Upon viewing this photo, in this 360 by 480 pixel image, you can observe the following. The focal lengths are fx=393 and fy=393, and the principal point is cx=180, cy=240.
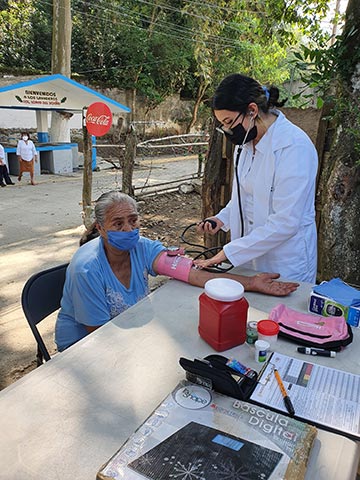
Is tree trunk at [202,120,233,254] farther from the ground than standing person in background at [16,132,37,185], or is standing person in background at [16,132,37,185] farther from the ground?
tree trunk at [202,120,233,254]

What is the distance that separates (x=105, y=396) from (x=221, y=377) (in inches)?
12.0

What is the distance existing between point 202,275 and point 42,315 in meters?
0.75

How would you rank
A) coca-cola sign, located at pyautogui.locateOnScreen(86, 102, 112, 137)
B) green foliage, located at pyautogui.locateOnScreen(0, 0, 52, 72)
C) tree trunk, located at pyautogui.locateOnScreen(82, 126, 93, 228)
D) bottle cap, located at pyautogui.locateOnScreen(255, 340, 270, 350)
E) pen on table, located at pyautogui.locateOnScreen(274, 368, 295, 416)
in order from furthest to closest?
green foliage, located at pyautogui.locateOnScreen(0, 0, 52, 72), tree trunk, located at pyautogui.locateOnScreen(82, 126, 93, 228), coca-cola sign, located at pyautogui.locateOnScreen(86, 102, 112, 137), bottle cap, located at pyautogui.locateOnScreen(255, 340, 270, 350), pen on table, located at pyautogui.locateOnScreen(274, 368, 295, 416)

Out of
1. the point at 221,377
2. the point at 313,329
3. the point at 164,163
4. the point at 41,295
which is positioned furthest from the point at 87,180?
the point at 164,163

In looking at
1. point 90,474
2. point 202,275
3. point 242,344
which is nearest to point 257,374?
point 242,344

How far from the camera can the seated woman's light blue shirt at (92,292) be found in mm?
1548

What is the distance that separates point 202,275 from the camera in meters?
1.71

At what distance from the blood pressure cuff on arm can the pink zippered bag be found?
473mm

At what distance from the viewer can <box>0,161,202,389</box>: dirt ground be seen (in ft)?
9.37

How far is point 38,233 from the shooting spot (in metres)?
5.78

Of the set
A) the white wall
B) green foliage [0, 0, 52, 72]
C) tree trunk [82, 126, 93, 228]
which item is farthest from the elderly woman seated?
green foliage [0, 0, 52, 72]

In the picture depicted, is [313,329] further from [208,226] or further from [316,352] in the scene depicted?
[208,226]

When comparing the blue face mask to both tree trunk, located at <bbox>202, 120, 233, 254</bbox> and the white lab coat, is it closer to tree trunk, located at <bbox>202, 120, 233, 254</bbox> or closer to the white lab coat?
the white lab coat

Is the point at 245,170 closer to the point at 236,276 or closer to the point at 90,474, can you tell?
the point at 236,276
